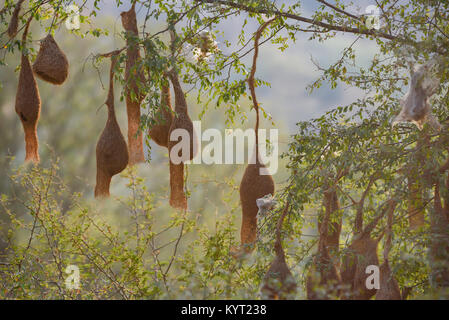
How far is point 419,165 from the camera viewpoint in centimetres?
248

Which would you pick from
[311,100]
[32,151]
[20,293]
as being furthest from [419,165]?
[311,100]

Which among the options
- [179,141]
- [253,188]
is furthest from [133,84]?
[253,188]

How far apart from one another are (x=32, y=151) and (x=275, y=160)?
154 centimetres

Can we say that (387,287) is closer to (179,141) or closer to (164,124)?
(179,141)

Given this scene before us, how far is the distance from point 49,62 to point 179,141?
2.32 ft

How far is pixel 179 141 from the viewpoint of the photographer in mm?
2486

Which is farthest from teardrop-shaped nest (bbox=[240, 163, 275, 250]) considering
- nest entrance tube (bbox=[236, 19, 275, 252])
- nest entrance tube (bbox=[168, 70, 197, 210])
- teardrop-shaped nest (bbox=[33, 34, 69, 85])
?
teardrop-shaped nest (bbox=[33, 34, 69, 85])

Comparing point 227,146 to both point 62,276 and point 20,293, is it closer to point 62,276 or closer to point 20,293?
point 62,276

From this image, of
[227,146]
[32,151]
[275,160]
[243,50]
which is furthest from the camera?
[227,146]

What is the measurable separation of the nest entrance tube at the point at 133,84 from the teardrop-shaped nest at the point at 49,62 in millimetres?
328

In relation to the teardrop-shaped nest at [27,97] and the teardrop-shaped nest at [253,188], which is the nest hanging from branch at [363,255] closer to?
the teardrop-shaped nest at [253,188]

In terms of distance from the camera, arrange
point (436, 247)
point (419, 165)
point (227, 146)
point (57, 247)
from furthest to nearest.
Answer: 1. point (227, 146)
2. point (57, 247)
3. point (419, 165)
4. point (436, 247)

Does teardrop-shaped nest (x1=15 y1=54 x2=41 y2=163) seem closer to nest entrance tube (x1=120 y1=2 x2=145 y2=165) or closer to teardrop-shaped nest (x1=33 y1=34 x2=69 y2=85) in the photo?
teardrop-shaped nest (x1=33 y1=34 x2=69 y2=85)
